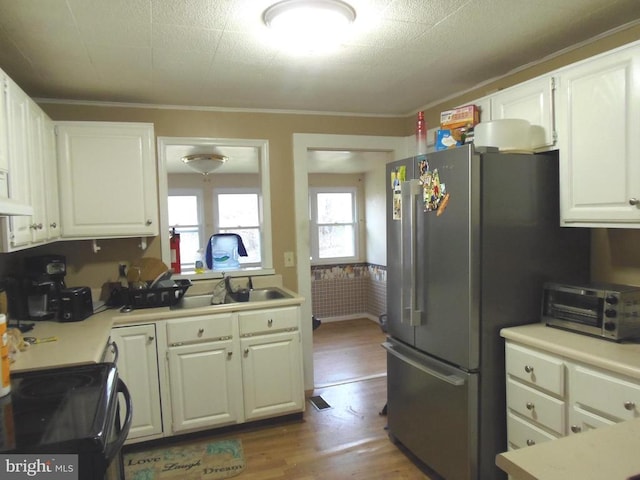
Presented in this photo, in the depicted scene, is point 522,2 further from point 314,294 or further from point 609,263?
point 314,294

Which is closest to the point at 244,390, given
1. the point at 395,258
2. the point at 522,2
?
the point at 395,258

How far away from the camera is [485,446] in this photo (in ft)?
6.63

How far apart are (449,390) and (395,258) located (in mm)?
771

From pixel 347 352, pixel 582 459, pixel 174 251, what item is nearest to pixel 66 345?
pixel 174 251

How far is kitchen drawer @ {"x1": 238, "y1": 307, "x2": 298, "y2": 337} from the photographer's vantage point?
274 centimetres

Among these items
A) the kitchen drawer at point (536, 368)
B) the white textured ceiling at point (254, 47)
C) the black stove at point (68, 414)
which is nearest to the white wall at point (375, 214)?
the white textured ceiling at point (254, 47)

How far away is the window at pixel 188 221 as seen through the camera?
605 cm

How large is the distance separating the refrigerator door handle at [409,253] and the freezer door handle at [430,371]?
0.71 ft

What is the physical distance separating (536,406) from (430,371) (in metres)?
0.51

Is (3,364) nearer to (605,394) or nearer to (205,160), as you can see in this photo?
(605,394)

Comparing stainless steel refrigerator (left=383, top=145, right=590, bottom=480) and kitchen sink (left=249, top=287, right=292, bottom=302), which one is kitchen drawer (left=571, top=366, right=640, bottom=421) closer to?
stainless steel refrigerator (left=383, top=145, right=590, bottom=480)

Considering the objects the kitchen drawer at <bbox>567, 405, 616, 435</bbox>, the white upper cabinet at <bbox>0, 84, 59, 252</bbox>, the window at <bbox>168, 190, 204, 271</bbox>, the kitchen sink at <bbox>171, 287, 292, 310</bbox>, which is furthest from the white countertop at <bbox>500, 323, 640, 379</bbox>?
the window at <bbox>168, 190, 204, 271</bbox>

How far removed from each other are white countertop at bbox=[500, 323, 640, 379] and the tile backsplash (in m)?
3.74

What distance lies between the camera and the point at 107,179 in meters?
2.70
